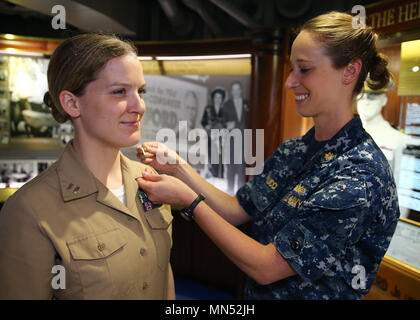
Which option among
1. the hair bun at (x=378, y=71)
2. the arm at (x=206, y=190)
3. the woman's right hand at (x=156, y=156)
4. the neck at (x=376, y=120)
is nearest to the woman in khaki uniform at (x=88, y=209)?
the woman's right hand at (x=156, y=156)

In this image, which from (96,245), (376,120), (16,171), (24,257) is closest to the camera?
(24,257)

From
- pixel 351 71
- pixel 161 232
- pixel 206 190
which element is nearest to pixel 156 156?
pixel 206 190

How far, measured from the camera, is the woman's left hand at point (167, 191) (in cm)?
130

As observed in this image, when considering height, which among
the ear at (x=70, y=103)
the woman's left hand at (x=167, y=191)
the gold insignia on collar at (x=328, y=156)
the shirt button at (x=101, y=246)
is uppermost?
the ear at (x=70, y=103)

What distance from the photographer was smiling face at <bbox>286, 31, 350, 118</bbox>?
4.39 ft

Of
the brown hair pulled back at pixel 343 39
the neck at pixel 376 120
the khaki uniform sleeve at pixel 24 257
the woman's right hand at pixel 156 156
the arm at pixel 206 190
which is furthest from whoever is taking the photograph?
the neck at pixel 376 120

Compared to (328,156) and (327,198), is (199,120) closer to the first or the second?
(328,156)

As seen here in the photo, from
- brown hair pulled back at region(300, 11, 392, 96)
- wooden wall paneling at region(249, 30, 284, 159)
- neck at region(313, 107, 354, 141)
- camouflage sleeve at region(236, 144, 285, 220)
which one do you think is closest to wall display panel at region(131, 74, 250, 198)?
wooden wall paneling at region(249, 30, 284, 159)

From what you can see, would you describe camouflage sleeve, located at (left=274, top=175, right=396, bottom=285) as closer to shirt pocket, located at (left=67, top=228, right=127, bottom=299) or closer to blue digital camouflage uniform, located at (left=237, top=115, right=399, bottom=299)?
blue digital camouflage uniform, located at (left=237, top=115, right=399, bottom=299)

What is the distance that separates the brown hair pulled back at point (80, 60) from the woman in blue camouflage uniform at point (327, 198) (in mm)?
422

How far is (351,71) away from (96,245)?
Answer: 3.71 feet

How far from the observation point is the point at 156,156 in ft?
5.31

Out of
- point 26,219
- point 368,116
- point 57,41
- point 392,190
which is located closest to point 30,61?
point 57,41

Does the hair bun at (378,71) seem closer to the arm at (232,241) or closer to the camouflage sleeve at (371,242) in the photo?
the camouflage sleeve at (371,242)
